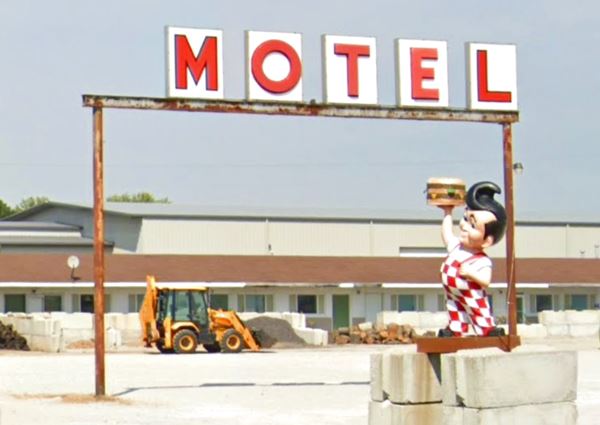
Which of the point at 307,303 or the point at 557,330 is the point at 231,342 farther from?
the point at 307,303

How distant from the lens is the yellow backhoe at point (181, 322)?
4244 centimetres

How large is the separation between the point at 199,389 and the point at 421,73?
7511mm

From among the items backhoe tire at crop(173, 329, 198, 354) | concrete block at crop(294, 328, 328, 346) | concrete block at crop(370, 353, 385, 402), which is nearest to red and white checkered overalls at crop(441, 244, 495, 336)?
concrete block at crop(370, 353, 385, 402)

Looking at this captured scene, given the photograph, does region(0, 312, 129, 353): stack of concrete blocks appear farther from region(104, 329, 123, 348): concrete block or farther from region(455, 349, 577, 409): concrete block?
region(455, 349, 577, 409): concrete block

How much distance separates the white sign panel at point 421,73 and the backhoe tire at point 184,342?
18987 millimetres

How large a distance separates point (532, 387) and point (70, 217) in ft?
236

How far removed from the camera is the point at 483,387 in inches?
537

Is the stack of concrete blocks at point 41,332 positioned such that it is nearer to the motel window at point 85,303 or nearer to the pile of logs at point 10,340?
the pile of logs at point 10,340

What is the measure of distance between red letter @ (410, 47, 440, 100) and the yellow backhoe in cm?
1908

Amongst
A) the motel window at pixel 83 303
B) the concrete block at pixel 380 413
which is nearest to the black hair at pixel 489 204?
the concrete block at pixel 380 413

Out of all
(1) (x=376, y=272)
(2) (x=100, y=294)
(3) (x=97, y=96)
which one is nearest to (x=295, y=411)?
(2) (x=100, y=294)

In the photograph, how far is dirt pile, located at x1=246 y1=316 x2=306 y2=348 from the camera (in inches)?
1935

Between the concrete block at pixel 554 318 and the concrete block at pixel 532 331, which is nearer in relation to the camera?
the concrete block at pixel 532 331

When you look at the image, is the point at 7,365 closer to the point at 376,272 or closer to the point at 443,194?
the point at 443,194
